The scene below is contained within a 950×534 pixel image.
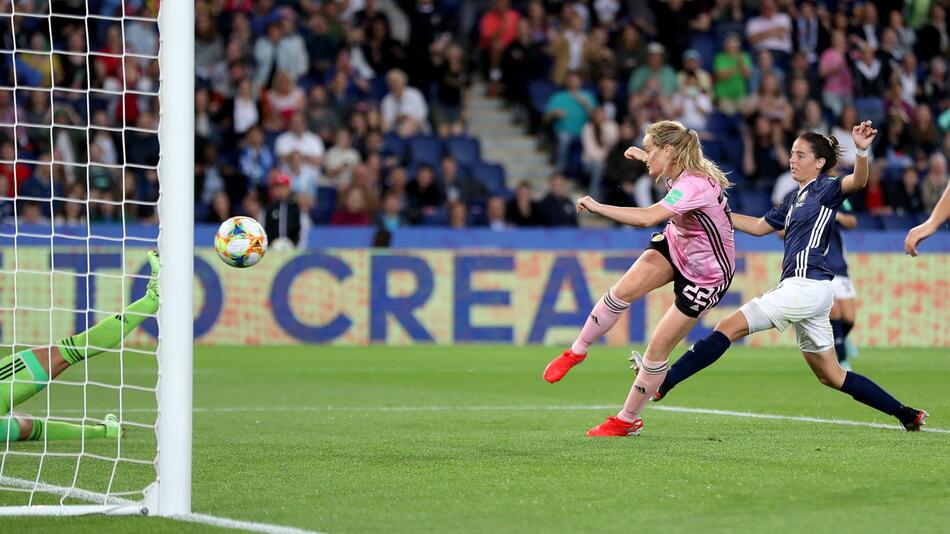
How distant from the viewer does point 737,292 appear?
59.7ft

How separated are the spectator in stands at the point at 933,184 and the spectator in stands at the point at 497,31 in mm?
6447

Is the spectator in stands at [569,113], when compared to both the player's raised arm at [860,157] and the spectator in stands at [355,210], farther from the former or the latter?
the player's raised arm at [860,157]

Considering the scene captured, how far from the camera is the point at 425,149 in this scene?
20219mm

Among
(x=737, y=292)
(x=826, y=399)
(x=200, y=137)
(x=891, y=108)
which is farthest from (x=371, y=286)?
(x=891, y=108)

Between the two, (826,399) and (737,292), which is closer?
(826,399)

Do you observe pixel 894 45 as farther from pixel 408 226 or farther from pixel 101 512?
pixel 101 512

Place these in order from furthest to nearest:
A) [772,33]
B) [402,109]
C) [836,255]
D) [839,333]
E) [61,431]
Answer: [772,33], [402,109], [839,333], [836,255], [61,431]

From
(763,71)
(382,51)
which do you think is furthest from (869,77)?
(382,51)

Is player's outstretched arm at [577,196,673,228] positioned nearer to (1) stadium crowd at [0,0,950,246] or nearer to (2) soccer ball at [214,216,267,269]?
(2) soccer ball at [214,216,267,269]

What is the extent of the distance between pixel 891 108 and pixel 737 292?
577cm

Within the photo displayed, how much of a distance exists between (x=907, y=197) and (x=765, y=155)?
2.06 metres

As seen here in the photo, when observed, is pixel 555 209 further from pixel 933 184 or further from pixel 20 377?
pixel 20 377

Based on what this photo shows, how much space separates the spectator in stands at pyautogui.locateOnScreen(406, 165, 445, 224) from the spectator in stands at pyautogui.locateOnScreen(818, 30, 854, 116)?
22.7 ft

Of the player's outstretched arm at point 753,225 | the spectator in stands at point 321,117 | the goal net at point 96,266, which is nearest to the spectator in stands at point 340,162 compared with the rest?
the spectator in stands at point 321,117
